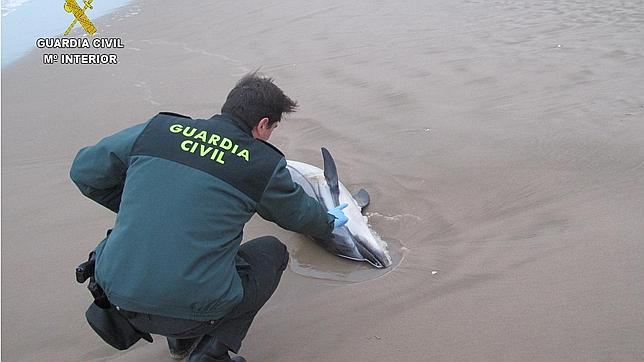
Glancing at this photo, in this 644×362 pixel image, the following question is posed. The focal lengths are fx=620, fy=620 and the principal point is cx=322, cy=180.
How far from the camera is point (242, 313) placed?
2.99 m

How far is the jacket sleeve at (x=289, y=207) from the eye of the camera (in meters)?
2.77

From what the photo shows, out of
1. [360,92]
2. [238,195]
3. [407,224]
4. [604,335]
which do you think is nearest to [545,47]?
[360,92]

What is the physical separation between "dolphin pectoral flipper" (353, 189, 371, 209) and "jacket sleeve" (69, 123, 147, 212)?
1949 mm

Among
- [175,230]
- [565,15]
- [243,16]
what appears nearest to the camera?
[175,230]

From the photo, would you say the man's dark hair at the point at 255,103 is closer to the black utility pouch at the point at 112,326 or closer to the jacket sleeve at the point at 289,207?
the jacket sleeve at the point at 289,207

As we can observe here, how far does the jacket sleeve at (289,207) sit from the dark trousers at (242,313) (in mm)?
250

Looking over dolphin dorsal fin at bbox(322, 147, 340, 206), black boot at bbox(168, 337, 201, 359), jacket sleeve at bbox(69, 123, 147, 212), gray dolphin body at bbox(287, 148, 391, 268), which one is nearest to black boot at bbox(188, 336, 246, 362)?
black boot at bbox(168, 337, 201, 359)

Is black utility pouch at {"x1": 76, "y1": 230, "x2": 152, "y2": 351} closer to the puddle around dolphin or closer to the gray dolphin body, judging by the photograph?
the puddle around dolphin

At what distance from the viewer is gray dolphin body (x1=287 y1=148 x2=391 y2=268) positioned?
3.97 m

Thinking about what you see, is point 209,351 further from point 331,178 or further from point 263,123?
point 331,178

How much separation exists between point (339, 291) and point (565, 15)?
6.59m

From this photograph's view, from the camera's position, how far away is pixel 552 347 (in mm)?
2996

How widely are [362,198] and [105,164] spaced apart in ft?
7.18

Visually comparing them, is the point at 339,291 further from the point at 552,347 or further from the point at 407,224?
the point at 552,347
